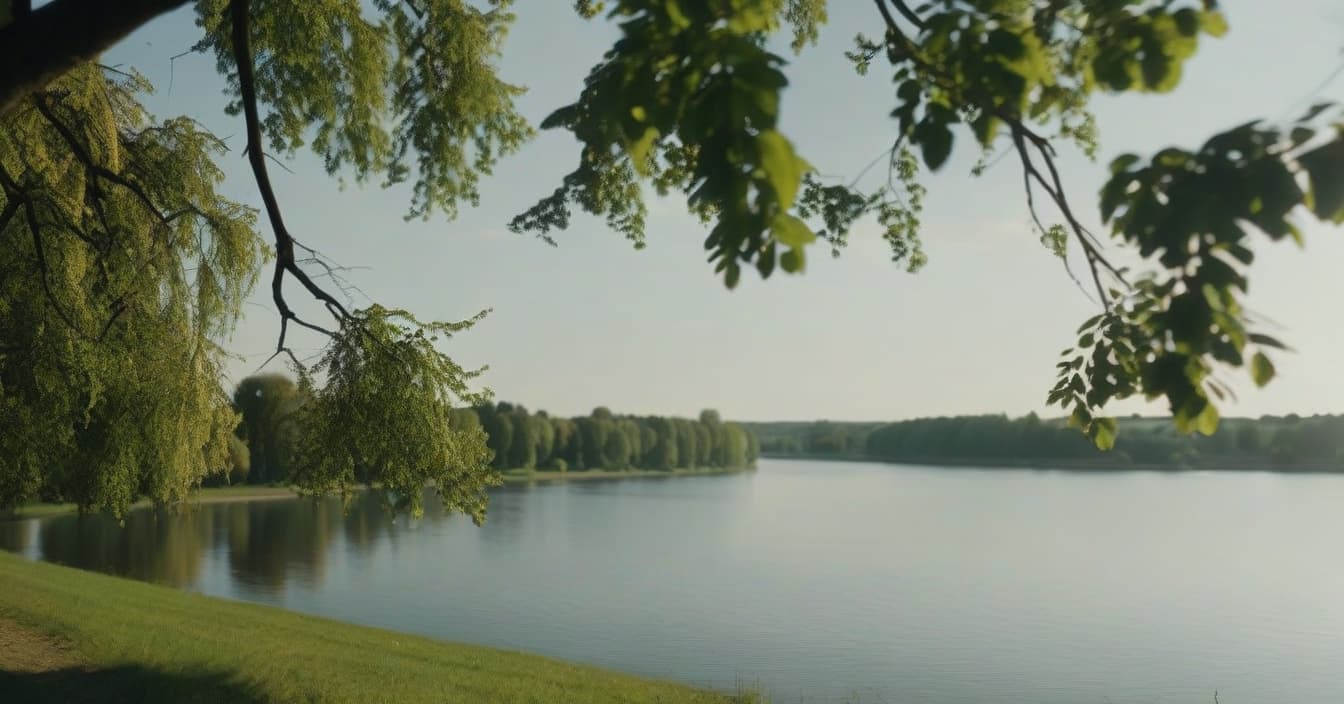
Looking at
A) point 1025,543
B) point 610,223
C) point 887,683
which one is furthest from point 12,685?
point 1025,543

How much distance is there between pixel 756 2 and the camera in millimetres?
2947

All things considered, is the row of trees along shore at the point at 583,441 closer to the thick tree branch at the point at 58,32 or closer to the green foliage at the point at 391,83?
the green foliage at the point at 391,83

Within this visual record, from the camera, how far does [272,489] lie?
66.2 m

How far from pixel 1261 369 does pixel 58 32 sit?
5.44 metres

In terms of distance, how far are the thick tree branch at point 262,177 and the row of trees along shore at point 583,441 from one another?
161 feet

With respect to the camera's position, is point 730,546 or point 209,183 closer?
point 209,183

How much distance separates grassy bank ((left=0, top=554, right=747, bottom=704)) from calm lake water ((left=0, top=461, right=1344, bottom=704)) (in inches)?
81.8

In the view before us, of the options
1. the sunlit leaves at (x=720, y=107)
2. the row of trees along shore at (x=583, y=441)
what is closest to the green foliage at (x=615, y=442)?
the row of trees along shore at (x=583, y=441)

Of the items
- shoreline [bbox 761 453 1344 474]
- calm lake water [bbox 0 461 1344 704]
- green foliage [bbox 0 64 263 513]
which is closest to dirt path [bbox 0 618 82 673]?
green foliage [bbox 0 64 263 513]

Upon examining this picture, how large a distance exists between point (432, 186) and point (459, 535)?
31.9 m

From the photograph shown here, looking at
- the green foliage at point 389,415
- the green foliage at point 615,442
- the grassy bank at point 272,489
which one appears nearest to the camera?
the green foliage at point 389,415

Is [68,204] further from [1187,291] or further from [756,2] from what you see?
[1187,291]

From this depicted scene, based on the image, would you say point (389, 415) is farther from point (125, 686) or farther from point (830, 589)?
point (830, 589)

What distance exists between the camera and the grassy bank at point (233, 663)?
9.92m
